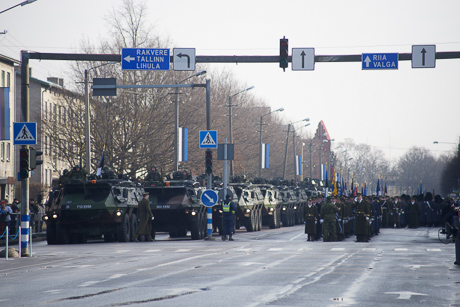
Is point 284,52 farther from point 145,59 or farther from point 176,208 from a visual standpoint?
point 176,208

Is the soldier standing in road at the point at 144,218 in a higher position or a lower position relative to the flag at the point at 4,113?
lower

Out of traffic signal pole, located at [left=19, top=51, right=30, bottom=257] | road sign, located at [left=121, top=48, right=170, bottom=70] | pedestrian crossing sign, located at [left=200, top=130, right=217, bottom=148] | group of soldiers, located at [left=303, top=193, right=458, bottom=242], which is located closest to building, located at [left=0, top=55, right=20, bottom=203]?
group of soldiers, located at [left=303, top=193, right=458, bottom=242]

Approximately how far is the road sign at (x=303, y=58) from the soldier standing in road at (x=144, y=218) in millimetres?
7732

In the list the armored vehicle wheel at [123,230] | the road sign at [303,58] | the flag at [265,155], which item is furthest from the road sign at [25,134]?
the flag at [265,155]

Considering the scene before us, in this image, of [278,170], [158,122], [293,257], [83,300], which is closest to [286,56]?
[293,257]

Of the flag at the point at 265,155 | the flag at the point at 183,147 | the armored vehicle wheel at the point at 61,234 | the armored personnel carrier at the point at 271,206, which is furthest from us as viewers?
the flag at the point at 265,155

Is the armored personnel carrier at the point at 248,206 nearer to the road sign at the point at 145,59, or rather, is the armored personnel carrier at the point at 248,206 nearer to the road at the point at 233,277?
the road sign at the point at 145,59

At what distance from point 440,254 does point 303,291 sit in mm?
10312

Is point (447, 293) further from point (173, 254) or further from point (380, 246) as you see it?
point (380, 246)

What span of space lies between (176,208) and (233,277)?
15.3m

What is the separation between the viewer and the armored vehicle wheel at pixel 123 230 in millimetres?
28312

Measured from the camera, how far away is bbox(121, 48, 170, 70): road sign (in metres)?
25.7

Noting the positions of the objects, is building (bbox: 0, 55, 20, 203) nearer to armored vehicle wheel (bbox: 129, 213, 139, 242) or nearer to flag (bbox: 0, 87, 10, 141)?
armored vehicle wheel (bbox: 129, 213, 139, 242)

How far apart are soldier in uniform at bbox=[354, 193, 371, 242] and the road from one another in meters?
4.62
